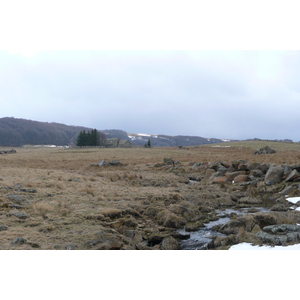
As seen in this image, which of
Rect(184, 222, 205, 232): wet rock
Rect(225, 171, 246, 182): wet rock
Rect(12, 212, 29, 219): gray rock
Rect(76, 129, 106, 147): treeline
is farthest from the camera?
Rect(76, 129, 106, 147): treeline

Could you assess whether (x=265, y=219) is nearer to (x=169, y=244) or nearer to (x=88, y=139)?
(x=169, y=244)

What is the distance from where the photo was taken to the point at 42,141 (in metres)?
193

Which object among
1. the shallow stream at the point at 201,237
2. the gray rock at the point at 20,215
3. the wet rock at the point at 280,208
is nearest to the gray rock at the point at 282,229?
the shallow stream at the point at 201,237

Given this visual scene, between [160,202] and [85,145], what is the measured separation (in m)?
82.1

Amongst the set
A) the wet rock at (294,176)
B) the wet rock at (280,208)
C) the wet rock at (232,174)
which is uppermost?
the wet rock at (294,176)

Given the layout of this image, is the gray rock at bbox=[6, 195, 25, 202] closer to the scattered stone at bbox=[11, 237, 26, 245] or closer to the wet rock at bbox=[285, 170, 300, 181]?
the scattered stone at bbox=[11, 237, 26, 245]

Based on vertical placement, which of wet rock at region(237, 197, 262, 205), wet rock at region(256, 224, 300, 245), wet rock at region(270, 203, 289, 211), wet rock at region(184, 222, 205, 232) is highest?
wet rock at region(256, 224, 300, 245)

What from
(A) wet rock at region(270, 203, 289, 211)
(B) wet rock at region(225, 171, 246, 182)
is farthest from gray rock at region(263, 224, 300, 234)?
(B) wet rock at region(225, 171, 246, 182)

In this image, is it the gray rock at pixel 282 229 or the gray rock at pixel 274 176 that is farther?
the gray rock at pixel 274 176

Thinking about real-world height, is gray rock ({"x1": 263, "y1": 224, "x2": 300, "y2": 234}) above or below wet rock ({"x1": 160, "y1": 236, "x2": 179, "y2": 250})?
above

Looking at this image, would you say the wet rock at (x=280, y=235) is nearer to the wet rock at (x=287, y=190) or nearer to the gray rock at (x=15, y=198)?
the wet rock at (x=287, y=190)

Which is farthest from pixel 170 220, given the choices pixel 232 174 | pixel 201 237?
pixel 232 174

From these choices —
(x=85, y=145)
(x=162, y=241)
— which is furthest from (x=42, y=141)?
(x=162, y=241)

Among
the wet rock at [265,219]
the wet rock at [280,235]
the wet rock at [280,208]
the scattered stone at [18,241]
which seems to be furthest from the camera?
the wet rock at [280,208]
